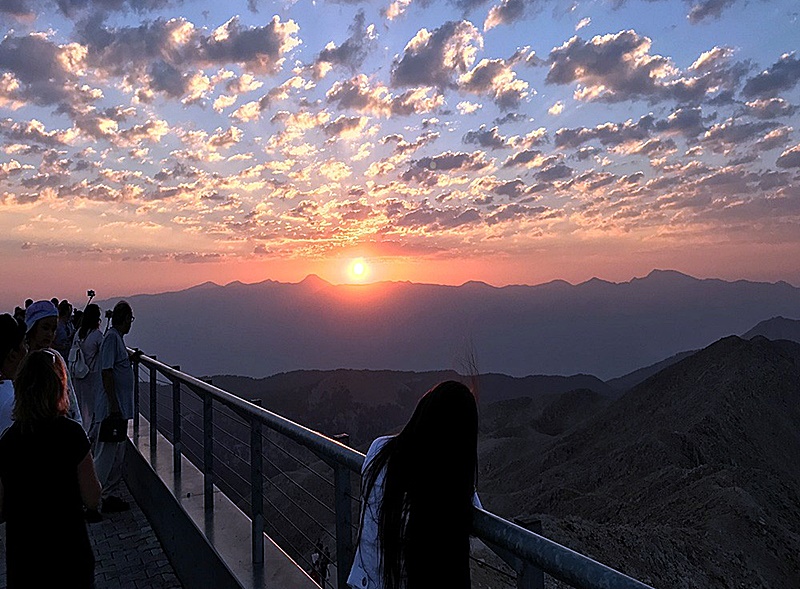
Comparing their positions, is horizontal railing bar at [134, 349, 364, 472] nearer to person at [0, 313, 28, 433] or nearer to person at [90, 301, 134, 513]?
person at [0, 313, 28, 433]

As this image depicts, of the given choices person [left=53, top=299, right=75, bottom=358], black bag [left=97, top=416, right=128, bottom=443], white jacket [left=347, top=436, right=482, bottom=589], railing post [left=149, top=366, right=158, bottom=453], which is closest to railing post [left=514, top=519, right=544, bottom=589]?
white jacket [left=347, top=436, right=482, bottom=589]

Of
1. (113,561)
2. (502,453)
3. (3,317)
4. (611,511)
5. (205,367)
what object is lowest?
(205,367)

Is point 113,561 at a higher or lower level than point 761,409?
higher

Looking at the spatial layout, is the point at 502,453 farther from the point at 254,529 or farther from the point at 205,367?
the point at 205,367

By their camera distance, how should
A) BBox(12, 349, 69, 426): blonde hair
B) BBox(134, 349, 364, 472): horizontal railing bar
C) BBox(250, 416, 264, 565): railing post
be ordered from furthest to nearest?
1. BBox(250, 416, 264, 565): railing post
2. BBox(12, 349, 69, 426): blonde hair
3. BBox(134, 349, 364, 472): horizontal railing bar

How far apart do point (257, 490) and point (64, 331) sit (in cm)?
722

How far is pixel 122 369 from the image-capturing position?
19.0ft

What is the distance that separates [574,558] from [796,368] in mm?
47658

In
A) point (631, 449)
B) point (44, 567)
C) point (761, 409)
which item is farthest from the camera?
point (761, 409)

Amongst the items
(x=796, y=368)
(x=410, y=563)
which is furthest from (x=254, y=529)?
(x=796, y=368)

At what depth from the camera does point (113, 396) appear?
5.62m

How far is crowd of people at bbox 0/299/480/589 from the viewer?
1.70 meters

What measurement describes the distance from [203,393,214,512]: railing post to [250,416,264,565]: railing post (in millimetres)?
814

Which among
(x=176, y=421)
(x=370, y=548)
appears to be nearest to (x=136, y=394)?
(x=176, y=421)
